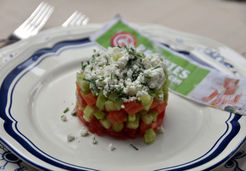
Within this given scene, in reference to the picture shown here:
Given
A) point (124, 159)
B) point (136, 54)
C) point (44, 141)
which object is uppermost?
point (136, 54)

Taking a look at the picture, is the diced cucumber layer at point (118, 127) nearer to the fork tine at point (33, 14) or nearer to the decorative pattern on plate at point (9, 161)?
the decorative pattern on plate at point (9, 161)

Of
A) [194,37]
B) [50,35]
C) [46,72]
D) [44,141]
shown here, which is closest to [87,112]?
[44,141]

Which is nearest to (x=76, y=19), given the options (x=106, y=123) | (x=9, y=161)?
(x=106, y=123)

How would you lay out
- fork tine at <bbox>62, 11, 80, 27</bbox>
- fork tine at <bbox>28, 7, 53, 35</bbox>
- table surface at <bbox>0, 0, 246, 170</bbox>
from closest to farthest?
1. fork tine at <bbox>28, 7, 53, 35</bbox>
2. fork tine at <bbox>62, 11, 80, 27</bbox>
3. table surface at <bbox>0, 0, 246, 170</bbox>

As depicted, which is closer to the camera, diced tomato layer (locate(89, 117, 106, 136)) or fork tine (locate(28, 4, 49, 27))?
diced tomato layer (locate(89, 117, 106, 136))

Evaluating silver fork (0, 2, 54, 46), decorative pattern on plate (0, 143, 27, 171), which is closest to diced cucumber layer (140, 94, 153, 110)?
decorative pattern on plate (0, 143, 27, 171)

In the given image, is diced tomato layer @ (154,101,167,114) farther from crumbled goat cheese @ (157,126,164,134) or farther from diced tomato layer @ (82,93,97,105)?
diced tomato layer @ (82,93,97,105)

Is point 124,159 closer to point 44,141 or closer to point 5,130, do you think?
point 44,141

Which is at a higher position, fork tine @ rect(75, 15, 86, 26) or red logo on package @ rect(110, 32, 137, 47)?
Result: fork tine @ rect(75, 15, 86, 26)
